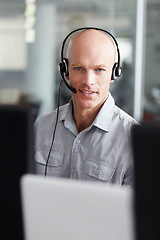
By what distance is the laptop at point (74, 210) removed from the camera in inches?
25.5

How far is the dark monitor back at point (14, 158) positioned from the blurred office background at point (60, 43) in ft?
12.9

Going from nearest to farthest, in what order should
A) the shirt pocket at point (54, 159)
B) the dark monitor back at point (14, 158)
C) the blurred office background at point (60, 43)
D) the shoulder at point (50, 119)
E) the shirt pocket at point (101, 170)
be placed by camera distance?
the dark monitor back at point (14, 158) < the shirt pocket at point (101, 170) < the shirt pocket at point (54, 159) < the shoulder at point (50, 119) < the blurred office background at point (60, 43)

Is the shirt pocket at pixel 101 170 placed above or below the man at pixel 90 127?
below

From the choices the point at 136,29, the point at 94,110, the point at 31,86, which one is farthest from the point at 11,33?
the point at 94,110

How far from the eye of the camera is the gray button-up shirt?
4.91ft

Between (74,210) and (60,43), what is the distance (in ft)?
14.9

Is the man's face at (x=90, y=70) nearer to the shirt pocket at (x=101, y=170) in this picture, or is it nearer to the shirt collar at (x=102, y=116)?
the shirt collar at (x=102, y=116)

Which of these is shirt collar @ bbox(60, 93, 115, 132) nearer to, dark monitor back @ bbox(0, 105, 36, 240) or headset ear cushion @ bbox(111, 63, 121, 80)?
headset ear cushion @ bbox(111, 63, 121, 80)

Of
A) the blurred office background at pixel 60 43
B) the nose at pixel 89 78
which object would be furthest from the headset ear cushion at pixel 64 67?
the blurred office background at pixel 60 43

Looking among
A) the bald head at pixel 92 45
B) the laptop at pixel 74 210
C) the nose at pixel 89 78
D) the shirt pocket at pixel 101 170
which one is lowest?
the shirt pocket at pixel 101 170

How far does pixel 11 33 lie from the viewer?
5.18m

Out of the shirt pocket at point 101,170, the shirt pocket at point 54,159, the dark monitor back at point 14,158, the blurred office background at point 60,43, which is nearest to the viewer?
the dark monitor back at point 14,158

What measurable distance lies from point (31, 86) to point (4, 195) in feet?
15.1

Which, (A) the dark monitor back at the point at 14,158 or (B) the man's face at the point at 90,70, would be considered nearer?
(A) the dark monitor back at the point at 14,158
